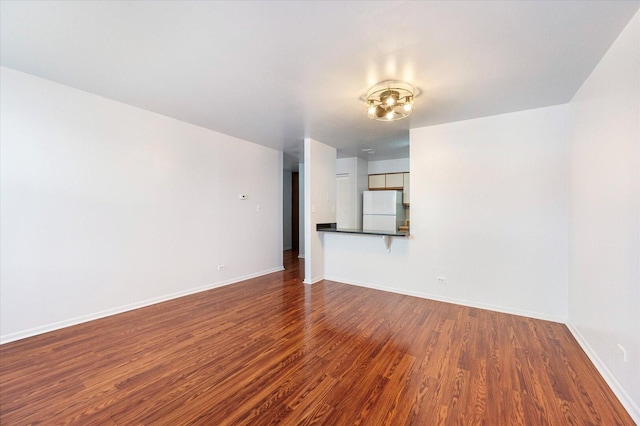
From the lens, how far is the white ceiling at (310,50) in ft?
5.28

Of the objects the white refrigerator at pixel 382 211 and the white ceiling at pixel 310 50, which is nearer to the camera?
the white ceiling at pixel 310 50

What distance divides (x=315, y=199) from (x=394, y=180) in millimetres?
2377

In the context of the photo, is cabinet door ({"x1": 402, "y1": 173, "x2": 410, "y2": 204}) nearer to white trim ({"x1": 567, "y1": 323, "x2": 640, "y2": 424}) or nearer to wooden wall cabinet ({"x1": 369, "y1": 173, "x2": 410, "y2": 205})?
wooden wall cabinet ({"x1": 369, "y1": 173, "x2": 410, "y2": 205})

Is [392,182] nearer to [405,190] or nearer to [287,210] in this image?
[405,190]

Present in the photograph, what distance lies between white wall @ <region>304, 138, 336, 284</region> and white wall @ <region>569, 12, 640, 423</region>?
3396mm

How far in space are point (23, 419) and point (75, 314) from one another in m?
1.56

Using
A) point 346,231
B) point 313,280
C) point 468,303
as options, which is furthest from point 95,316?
A: point 468,303

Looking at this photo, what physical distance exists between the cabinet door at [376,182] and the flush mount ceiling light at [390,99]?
3.50m

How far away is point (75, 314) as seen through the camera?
2820 mm

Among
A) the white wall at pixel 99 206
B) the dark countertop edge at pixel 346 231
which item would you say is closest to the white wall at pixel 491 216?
the dark countertop edge at pixel 346 231

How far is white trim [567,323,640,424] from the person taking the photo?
1573mm

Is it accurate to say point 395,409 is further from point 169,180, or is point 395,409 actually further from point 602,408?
point 169,180

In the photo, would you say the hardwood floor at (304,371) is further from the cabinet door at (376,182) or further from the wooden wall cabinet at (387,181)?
the cabinet door at (376,182)

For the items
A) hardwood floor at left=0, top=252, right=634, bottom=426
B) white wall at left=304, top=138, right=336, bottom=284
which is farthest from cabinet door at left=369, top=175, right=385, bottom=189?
hardwood floor at left=0, top=252, right=634, bottom=426
